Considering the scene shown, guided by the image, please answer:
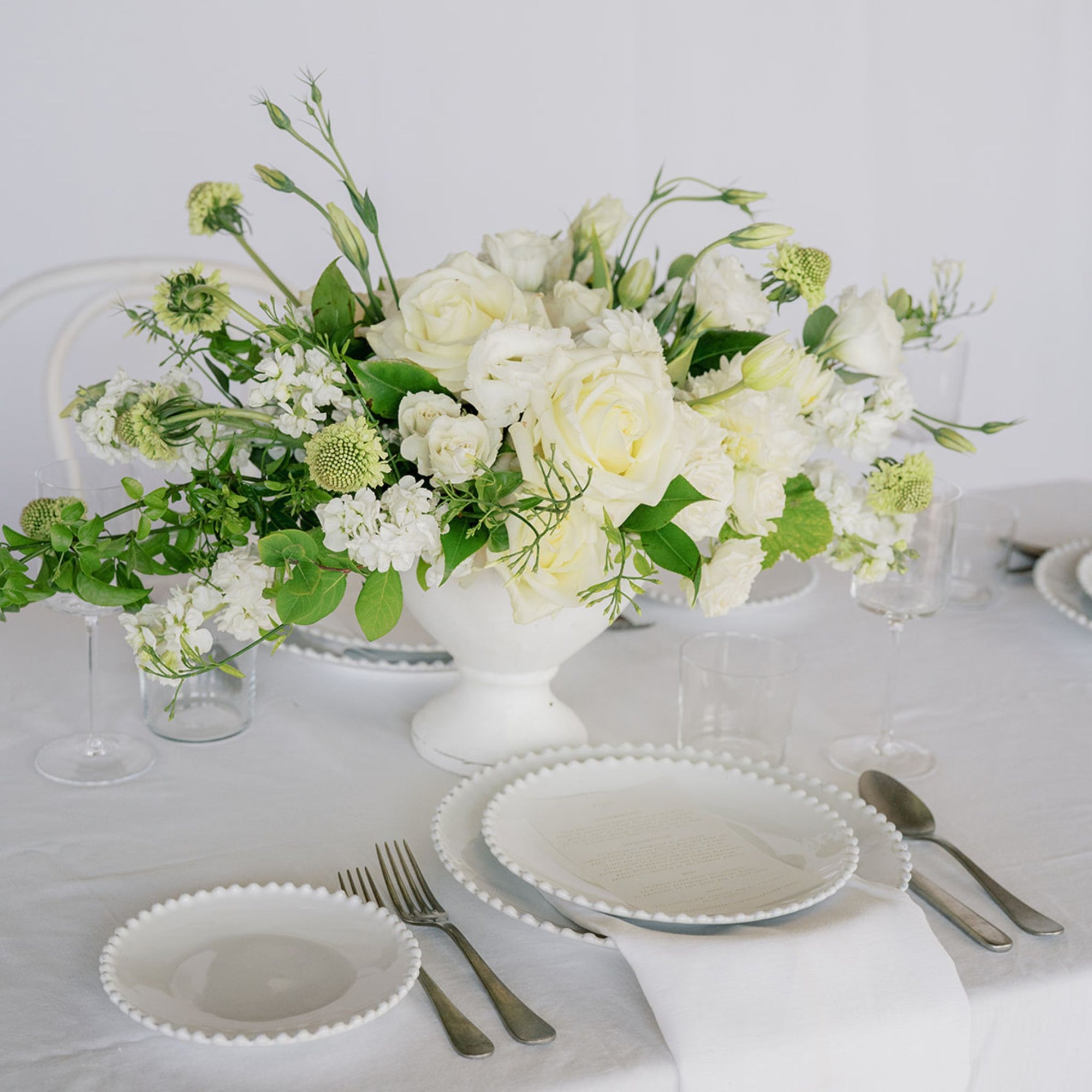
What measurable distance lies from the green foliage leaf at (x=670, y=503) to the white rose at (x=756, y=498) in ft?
0.20

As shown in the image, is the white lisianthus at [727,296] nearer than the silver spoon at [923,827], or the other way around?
the silver spoon at [923,827]

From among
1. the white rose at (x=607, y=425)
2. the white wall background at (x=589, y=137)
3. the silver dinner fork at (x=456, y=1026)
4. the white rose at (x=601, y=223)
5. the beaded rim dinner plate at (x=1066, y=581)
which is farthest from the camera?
the white wall background at (x=589, y=137)

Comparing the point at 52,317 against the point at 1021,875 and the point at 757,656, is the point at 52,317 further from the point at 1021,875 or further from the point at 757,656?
the point at 1021,875

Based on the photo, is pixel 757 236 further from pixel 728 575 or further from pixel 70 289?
pixel 70 289

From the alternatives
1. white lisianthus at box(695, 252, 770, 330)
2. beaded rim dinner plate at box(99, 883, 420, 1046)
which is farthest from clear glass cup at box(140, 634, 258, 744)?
white lisianthus at box(695, 252, 770, 330)

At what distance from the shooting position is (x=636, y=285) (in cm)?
102

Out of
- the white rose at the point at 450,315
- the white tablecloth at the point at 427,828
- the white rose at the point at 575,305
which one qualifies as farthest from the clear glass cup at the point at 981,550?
the white rose at the point at 450,315

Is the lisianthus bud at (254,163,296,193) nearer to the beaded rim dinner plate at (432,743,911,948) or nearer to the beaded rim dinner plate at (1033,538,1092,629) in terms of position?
the beaded rim dinner plate at (432,743,911,948)

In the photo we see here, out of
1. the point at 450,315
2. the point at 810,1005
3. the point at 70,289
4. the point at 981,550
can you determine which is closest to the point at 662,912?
the point at 810,1005

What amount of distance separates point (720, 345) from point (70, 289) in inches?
39.7

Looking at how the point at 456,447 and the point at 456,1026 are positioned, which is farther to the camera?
the point at 456,447

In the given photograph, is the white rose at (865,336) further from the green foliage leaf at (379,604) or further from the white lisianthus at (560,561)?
the green foliage leaf at (379,604)

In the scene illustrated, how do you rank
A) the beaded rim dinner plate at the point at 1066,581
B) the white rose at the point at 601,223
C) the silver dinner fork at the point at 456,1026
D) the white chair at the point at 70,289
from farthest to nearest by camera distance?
the white chair at the point at 70,289 < the beaded rim dinner plate at the point at 1066,581 < the white rose at the point at 601,223 < the silver dinner fork at the point at 456,1026

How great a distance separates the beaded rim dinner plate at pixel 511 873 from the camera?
2.80 feet
